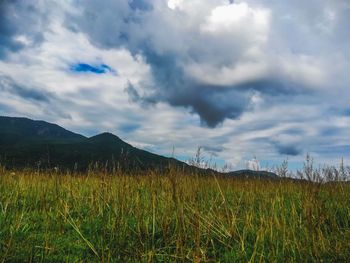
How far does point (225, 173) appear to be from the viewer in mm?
12602

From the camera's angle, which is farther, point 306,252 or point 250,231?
point 250,231

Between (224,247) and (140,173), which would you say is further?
(140,173)

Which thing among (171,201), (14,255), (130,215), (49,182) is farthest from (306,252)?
(49,182)

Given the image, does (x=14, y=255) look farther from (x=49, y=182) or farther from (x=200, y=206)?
(x=49, y=182)

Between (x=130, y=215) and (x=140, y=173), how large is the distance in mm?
3839

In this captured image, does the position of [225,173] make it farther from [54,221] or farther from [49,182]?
[54,221]

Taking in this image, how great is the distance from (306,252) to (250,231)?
1.31 metres

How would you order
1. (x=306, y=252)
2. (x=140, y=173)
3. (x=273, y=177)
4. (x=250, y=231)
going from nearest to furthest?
(x=306, y=252) < (x=250, y=231) < (x=140, y=173) < (x=273, y=177)

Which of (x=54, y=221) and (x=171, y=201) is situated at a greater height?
(x=171, y=201)

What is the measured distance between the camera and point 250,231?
6.13m

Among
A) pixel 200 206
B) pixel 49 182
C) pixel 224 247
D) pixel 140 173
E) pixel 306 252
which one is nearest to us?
pixel 306 252

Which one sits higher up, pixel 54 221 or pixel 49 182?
pixel 49 182

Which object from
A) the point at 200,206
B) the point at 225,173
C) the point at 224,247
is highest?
the point at 225,173

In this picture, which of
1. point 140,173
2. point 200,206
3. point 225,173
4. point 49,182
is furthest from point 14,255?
point 225,173
